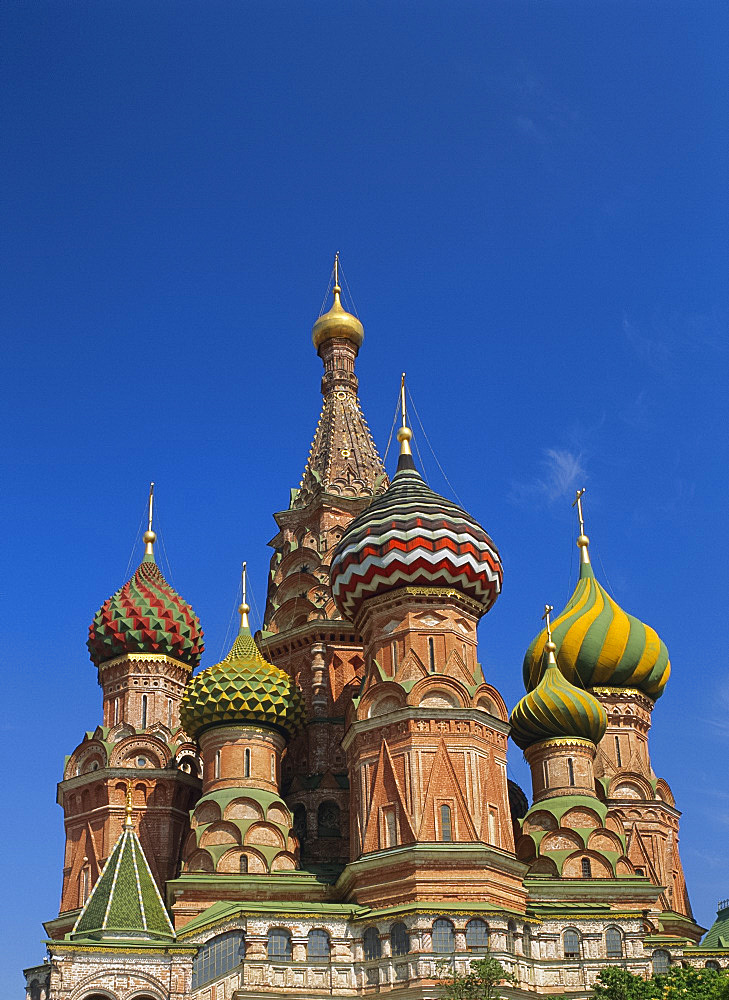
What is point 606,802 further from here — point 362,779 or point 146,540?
point 146,540

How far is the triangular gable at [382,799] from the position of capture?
95.2 ft

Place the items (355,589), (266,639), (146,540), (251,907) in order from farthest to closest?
(146,540) < (266,639) < (355,589) < (251,907)

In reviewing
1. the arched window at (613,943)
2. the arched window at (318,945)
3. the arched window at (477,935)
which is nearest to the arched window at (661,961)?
the arched window at (613,943)

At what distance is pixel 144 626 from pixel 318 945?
1198cm

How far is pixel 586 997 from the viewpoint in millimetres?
28359

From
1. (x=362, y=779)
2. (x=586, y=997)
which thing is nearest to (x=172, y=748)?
(x=362, y=779)

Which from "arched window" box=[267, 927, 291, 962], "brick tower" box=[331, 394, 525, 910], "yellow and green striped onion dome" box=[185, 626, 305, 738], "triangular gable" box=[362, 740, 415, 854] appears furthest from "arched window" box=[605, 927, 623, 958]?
"yellow and green striped onion dome" box=[185, 626, 305, 738]

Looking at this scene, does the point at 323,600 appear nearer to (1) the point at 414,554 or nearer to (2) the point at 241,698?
(2) the point at 241,698

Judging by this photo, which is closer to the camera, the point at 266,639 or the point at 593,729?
the point at 593,729

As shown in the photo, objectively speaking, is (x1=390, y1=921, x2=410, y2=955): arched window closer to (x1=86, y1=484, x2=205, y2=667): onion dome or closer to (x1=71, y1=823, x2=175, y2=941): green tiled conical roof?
(x1=71, y1=823, x2=175, y2=941): green tiled conical roof

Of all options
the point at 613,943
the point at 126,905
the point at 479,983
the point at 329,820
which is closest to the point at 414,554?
the point at 329,820

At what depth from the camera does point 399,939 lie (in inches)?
1086

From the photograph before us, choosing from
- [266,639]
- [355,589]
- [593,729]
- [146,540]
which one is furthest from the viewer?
[146,540]

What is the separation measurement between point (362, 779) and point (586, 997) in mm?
6236
